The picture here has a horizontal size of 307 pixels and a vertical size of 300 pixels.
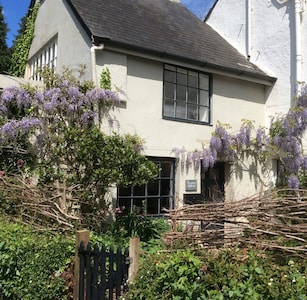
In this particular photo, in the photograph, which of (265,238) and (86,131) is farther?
(86,131)

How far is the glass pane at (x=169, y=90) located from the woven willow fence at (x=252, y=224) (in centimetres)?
569

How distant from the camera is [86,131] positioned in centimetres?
775

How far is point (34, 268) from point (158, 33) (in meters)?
7.80

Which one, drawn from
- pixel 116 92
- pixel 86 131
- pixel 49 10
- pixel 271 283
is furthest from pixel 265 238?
pixel 49 10

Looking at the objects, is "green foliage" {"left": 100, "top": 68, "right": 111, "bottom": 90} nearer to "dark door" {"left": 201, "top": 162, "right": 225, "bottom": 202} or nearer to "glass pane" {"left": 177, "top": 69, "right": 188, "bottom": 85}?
"glass pane" {"left": 177, "top": 69, "right": 188, "bottom": 85}

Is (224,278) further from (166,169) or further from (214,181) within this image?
(214,181)

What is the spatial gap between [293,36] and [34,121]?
830 centimetres

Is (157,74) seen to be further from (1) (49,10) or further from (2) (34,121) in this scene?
(1) (49,10)

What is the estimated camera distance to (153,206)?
32.0ft

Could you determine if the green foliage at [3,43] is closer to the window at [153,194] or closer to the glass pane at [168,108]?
the glass pane at [168,108]

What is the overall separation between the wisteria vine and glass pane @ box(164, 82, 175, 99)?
4.97ft

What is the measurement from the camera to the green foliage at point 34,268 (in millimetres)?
4664

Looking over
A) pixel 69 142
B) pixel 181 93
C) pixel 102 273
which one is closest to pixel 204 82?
pixel 181 93

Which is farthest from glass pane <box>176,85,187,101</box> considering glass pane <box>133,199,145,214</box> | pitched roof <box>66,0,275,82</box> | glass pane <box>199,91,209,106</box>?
glass pane <box>133,199,145,214</box>
